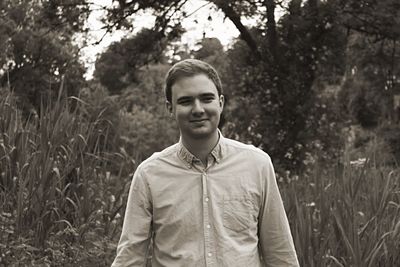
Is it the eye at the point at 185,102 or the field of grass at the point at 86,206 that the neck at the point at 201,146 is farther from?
the field of grass at the point at 86,206

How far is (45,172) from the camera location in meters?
5.63

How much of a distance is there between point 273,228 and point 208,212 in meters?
0.24

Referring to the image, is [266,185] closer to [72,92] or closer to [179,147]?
[179,147]

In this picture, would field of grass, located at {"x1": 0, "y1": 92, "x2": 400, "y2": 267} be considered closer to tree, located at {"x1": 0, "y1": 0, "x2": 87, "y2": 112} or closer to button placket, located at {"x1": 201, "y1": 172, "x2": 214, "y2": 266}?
button placket, located at {"x1": 201, "y1": 172, "x2": 214, "y2": 266}

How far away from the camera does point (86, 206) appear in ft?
18.9

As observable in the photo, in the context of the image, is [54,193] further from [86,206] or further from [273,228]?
[273,228]

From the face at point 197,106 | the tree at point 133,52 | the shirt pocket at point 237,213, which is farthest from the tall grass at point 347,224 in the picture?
the tree at point 133,52

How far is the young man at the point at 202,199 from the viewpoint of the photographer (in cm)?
246

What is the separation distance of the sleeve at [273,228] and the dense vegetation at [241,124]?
2.01 m

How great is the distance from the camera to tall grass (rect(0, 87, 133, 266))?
519 cm

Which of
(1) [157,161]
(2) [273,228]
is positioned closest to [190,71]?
(1) [157,161]

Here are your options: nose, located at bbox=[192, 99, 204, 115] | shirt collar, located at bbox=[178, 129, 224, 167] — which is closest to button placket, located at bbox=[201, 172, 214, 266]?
shirt collar, located at bbox=[178, 129, 224, 167]

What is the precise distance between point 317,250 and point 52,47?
19890mm

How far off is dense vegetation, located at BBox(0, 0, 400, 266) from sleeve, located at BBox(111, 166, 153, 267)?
2.22m
